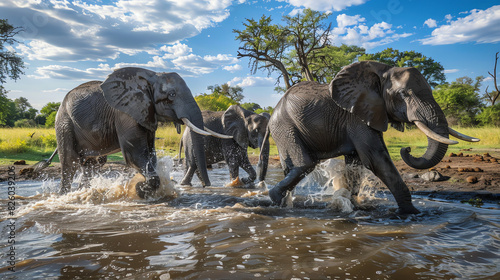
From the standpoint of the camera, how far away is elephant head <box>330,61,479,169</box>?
4027mm

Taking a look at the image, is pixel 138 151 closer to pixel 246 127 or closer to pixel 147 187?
pixel 147 187

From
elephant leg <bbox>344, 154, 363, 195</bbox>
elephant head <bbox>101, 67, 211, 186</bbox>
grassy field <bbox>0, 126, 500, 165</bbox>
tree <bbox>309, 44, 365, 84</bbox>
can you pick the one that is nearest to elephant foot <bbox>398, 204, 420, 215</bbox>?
elephant leg <bbox>344, 154, 363, 195</bbox>

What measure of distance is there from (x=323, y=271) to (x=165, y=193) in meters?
3.90

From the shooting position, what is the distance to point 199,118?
18.1 ft

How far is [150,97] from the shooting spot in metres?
5.50

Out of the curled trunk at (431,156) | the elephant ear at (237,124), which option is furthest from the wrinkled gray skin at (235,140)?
the curled trunk at (431,156)

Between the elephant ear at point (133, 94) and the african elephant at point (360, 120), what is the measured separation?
1.98 m

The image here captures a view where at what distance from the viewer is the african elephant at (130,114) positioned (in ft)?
17.6

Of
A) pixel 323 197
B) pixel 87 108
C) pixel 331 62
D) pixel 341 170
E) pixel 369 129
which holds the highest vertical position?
pixel 331 62

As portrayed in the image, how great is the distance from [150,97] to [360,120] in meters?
3.20

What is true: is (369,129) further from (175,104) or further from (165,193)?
(165,193)

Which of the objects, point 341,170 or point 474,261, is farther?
point 341,170

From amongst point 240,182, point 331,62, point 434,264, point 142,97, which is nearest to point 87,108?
point 142,97

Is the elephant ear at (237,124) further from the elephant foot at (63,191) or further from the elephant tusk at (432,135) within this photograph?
the elephant tusk at (432,135)
